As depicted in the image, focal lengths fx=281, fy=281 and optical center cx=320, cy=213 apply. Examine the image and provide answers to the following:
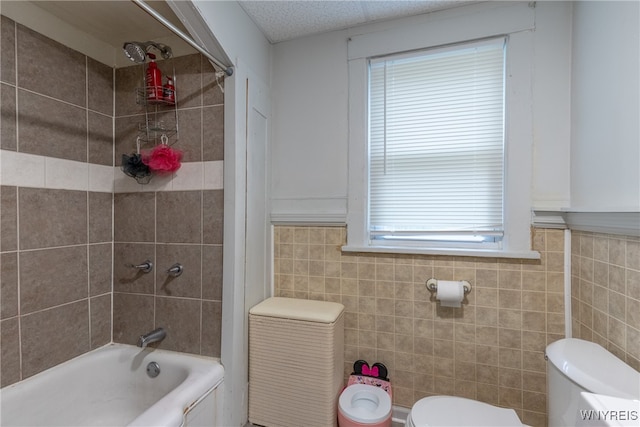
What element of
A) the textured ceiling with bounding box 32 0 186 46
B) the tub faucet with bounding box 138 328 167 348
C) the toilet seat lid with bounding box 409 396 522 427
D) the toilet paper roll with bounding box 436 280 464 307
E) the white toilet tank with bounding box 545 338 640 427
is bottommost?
the toilet seat lid with bounding box 409 396 522 427

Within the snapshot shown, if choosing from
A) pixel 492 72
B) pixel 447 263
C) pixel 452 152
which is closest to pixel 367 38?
pixel 492 72

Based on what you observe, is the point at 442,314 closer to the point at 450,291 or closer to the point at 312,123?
the point at 450,291

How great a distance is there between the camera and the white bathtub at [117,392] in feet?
3.85

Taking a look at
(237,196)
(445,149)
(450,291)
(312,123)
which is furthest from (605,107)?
(237,196)

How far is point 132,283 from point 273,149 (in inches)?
45.6

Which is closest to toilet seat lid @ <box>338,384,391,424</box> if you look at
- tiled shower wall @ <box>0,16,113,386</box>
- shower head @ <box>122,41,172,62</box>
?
tiled shower wall @ <box>0,16,113,386</box>

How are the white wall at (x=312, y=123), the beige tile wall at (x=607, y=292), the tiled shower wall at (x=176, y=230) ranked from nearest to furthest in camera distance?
the beige tile wall at (x=607, y=292), the tiled shower wall at (x=176, y=230), the white wall at (x=312, y=123)

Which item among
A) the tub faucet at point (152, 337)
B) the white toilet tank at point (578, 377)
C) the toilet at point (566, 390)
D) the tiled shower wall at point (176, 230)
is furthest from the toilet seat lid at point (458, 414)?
the tub faucet at point (152, 337)

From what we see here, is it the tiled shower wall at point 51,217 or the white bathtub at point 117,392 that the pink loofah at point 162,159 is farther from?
the white bathtub at point 117,392

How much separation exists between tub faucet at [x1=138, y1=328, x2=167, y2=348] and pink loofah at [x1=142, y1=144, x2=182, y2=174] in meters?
0.87

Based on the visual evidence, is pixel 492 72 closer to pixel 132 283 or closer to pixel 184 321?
pixel 184 321

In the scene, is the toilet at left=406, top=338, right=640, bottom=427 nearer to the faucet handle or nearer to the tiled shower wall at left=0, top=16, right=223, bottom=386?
the tiled shower wall at left=0, top=16, right=223, bottom=386

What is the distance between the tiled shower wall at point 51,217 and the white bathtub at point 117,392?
0.09 m

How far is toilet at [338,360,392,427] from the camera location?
1.31m
